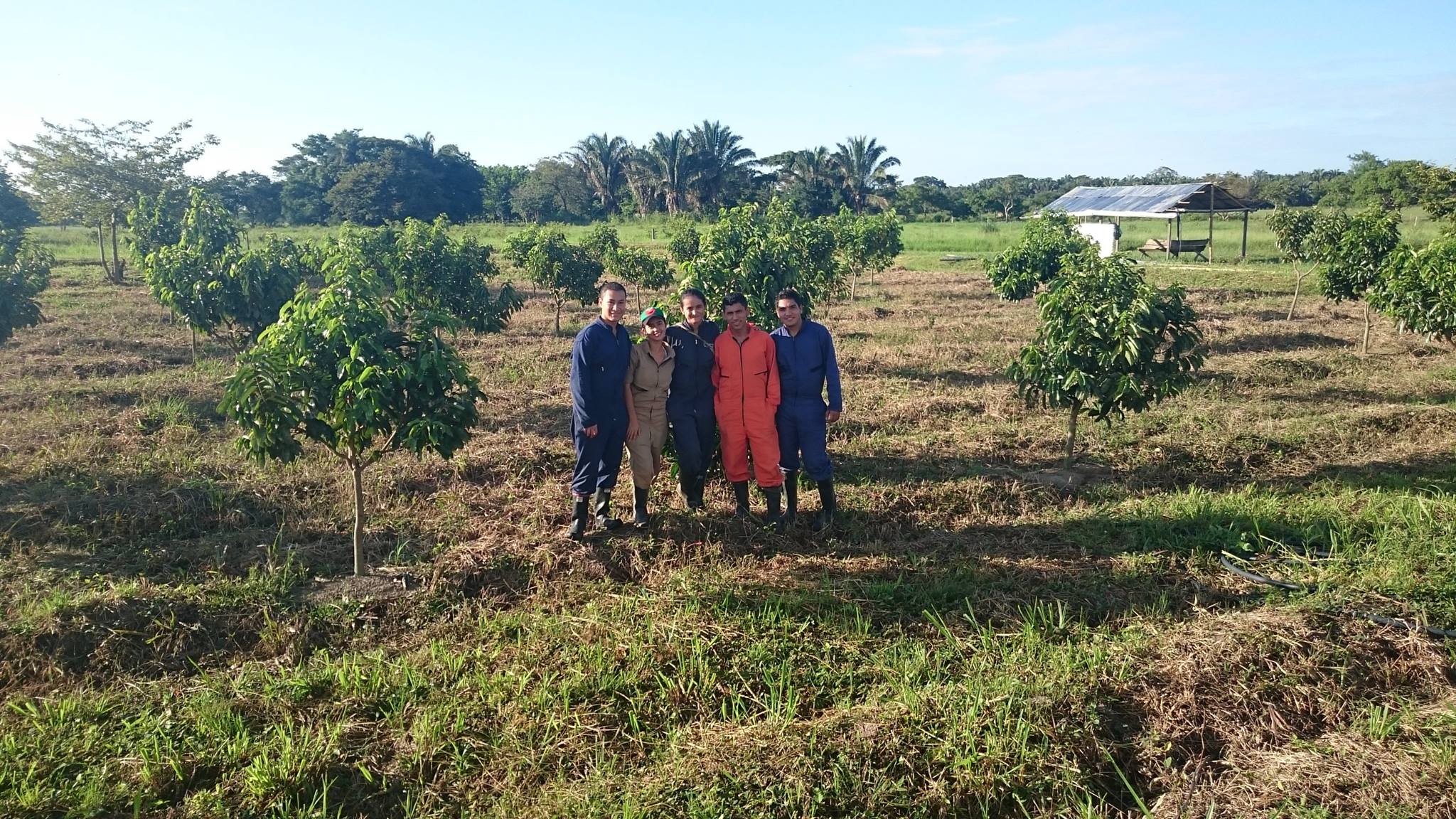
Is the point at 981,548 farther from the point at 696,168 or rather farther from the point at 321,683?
the point at 696,168

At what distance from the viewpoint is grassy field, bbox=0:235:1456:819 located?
3445 mm

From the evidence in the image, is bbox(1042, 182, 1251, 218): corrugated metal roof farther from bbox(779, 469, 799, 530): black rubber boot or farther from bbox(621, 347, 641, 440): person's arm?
bbox(621, 347, 641, 440): person's arm

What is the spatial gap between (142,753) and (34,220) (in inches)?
2004

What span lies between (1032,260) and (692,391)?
13.4 metres

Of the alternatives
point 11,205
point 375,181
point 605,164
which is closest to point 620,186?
point 605,164

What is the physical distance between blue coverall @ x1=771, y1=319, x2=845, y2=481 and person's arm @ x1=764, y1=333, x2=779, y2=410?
4cm

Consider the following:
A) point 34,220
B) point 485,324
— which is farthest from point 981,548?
point 34,220

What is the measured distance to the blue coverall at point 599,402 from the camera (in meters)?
5.65

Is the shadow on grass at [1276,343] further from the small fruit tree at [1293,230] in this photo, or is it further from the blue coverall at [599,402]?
the blue coverall at [599,402]

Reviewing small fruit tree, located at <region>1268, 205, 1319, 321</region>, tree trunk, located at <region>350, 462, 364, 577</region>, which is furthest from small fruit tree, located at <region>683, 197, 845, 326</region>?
small fruit tree, located at <region>1268, 205, 1319, 321</region>

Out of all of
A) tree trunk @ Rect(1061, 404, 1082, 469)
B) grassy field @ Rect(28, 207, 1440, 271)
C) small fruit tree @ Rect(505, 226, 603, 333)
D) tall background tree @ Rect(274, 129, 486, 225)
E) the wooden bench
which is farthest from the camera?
tall background tree @ Rect(274, 129, 486, 225)

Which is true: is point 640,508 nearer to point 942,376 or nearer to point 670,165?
point 942,376

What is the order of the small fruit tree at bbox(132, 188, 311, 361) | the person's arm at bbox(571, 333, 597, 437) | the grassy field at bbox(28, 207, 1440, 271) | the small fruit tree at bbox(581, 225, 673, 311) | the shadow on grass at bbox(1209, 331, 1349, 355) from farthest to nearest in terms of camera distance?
the grassy field at bbox(28, 207, 1440, 271) < the small fruit tree at bbox(581, 225, 673, 311) < the shadow on grass at bbox(1209, 331, 1349, 355) < the small fruit tree at bbox(132, 188, 311, 361) < the person's arm at bbox(571, 333, 597, 437)

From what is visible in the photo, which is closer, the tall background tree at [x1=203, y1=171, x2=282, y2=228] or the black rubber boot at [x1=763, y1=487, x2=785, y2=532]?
the black rubber boot at [x1=763, y1=487, x2=785, y2=532]
